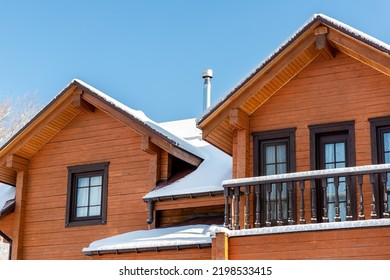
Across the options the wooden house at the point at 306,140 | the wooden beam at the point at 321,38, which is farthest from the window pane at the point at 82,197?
the wooden beam at the point at 321,38

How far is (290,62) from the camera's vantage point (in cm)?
1560

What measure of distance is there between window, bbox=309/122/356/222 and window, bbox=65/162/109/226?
481 cm

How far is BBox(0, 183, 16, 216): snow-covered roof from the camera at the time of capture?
18.9 m

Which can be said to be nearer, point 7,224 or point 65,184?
point 65,184

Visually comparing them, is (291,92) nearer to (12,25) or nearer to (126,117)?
(126,117)

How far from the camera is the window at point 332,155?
14883mm

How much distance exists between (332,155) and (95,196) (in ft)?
17.5

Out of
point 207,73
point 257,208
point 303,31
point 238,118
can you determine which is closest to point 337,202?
point 257,208

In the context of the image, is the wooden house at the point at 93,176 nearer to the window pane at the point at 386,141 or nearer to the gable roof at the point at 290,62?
the gable roof at the point at 290,62

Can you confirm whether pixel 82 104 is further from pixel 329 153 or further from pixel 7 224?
pixel 329 153

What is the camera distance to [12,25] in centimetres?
4203

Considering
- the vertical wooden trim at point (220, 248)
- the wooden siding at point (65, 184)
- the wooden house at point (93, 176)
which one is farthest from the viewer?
the wooden siding at point (65, 184)

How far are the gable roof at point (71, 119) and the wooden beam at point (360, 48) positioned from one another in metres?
3.93
